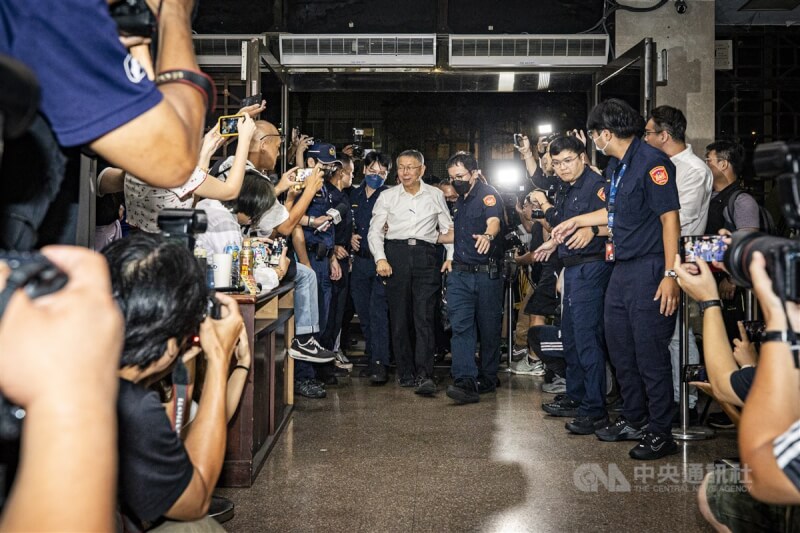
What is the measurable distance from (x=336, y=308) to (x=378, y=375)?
642 millimetres

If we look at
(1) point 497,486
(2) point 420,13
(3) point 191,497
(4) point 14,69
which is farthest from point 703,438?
(2) point 420,13

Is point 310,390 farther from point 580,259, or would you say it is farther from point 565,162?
point 565,162

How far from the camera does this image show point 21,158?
950mm

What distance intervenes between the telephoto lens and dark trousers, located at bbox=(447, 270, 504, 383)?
3.32 metres

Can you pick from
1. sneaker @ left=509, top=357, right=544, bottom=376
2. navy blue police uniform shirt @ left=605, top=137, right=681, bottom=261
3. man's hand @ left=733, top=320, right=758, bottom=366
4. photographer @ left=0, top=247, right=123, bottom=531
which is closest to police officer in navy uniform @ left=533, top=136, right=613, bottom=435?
navy blue police uniform shirt @ left=605, top=137, right=681, bottom=261

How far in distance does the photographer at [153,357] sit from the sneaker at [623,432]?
257cm

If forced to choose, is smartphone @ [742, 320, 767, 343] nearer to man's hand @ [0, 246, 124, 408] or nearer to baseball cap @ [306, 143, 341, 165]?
man's hand @ [0, 246, 124, 408]

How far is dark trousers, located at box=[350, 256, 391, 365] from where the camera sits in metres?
4.99

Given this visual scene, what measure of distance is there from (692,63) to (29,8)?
244 inches

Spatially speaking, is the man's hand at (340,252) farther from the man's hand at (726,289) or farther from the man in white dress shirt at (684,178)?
the man's hand at (726,289)

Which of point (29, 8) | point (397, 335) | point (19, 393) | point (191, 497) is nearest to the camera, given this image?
Result: point (19, 393)

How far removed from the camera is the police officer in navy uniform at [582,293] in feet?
11.9

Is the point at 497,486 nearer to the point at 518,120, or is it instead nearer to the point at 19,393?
the point at 19,393

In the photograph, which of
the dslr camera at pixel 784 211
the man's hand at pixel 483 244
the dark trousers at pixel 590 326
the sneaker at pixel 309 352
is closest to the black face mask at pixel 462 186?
the man's hand at pixel 483 244
